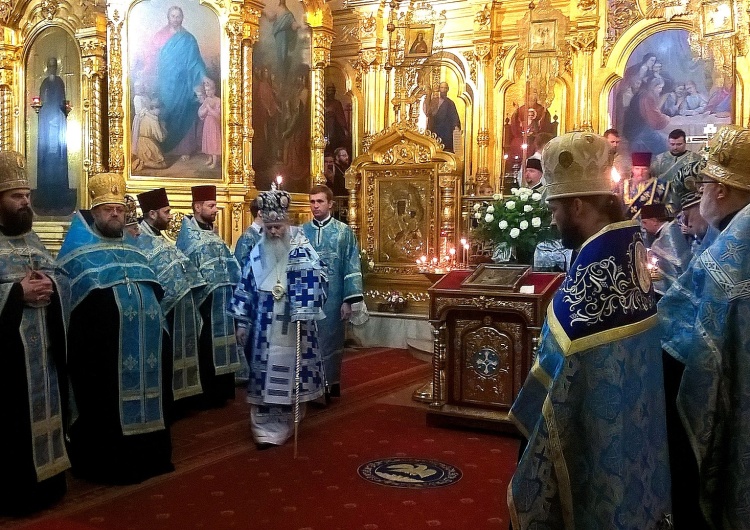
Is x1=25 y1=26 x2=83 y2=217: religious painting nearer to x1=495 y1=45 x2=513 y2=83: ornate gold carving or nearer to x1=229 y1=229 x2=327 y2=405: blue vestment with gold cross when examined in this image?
x1=495 y1=45 x2=513 y2=83: ornate gold carving

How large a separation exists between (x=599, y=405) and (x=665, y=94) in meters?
8.62

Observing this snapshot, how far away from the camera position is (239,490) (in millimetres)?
4746

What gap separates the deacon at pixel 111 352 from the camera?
16.1 ft

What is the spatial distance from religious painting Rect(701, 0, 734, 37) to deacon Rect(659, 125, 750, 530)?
6896 mm

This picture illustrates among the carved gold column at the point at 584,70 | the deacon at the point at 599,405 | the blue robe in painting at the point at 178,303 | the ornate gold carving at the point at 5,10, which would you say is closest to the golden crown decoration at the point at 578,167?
the deacon at the point at 599,405

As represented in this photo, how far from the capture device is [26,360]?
4.32 meters

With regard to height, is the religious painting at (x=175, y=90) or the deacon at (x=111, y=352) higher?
the religious painting at (x=175, y=90)

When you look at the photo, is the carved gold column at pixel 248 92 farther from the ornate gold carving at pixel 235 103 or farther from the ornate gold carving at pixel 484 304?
the ornate gold carving at pixel 484 304

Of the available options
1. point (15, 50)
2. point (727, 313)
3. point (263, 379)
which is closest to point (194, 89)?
point (15, 50)

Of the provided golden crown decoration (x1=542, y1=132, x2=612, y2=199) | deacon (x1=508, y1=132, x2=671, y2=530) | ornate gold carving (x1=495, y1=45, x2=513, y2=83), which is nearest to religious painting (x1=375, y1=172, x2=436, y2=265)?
ornate gold carving (x1=495, y1=45, x2=513, y2=83)

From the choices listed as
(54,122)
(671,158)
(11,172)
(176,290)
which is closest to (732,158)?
(11,172)

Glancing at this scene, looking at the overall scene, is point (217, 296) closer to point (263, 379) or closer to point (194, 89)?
point (263, 379)

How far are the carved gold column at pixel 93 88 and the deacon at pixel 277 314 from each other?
588 centimetres

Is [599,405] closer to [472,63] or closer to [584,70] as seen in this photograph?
[584,70]
